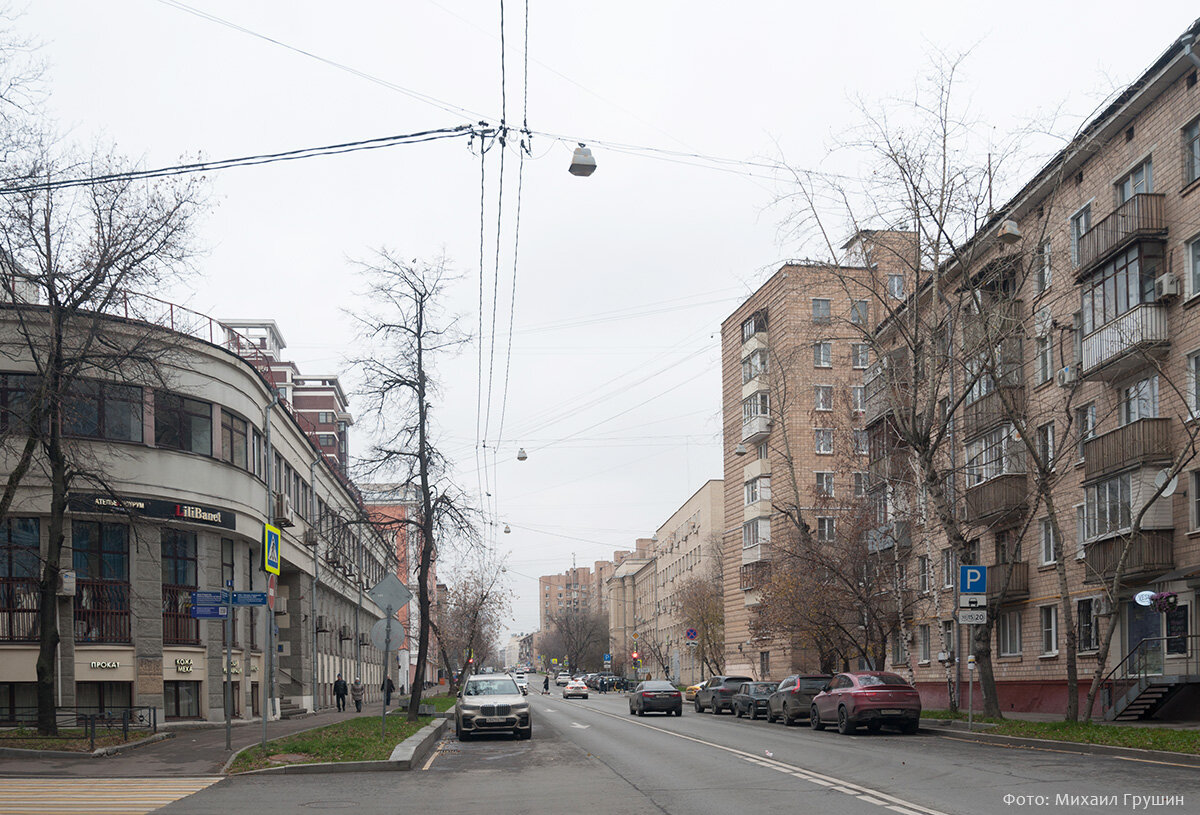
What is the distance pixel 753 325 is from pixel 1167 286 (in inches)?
1352

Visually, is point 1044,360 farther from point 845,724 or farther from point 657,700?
point 657,700

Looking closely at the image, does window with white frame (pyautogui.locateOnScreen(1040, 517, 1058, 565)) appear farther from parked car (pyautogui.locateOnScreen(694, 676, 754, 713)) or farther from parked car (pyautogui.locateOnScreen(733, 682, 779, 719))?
parked car (pyautogui.locateOnScreen(694, 676, 754, 713))

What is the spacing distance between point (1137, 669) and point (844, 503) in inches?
513

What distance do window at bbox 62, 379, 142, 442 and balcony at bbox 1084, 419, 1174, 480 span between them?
24188 mm

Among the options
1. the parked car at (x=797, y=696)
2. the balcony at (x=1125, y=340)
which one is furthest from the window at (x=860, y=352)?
the parked car at (x=797, y=696)

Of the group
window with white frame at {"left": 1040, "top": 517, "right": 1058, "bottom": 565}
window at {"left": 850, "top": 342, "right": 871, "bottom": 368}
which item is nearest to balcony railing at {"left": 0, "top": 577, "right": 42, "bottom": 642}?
window at {"left": 850, "top": 342, "right": 871, "bottom": 368}

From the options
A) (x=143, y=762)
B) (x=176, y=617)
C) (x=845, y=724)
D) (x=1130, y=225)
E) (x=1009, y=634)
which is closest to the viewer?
(x=143, y=762)

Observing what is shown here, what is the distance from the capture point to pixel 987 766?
16.9m

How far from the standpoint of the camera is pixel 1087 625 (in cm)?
3234

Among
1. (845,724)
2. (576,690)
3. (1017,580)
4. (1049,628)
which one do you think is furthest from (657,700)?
(576,690)

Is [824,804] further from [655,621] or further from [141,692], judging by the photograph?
[655,621]

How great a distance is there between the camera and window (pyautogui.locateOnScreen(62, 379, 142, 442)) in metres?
28.8

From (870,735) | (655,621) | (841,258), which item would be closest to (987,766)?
(870,735)

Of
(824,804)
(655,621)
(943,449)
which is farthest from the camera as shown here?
(655,621)
